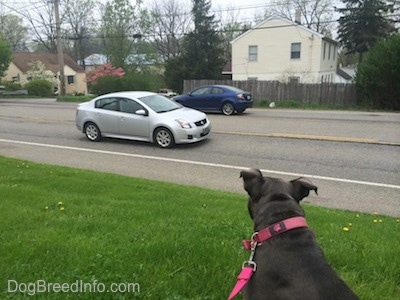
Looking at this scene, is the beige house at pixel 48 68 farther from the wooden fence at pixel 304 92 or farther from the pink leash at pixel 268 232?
the pink leash at pixel 268 232

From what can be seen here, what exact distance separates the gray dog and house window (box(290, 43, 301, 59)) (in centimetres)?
3651

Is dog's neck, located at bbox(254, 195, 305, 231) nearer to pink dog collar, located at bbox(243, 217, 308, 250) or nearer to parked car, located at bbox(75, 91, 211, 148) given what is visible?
pink dog collar, located at bbox(243, 217, 308, 250)

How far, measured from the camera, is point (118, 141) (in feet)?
41.2

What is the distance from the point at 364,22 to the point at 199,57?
20325mm

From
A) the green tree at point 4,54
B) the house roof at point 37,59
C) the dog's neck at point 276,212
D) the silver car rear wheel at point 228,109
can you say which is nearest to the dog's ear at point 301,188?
Result: the dog's neck at point 276,212

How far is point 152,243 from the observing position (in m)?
3.69

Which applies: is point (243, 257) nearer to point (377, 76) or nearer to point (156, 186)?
point (156, 186)

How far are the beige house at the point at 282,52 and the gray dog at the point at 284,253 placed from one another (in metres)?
34.6

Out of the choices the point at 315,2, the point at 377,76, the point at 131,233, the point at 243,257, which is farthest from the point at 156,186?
the point at 315,2

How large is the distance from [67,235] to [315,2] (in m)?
57.8

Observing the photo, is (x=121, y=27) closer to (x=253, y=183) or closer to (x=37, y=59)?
(x=37, y=59)

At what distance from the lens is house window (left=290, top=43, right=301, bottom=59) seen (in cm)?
3659

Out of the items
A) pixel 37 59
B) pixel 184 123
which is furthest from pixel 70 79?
pixel 184 123

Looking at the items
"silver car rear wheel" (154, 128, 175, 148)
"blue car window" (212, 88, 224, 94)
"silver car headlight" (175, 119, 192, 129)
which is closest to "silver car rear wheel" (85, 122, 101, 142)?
"silver car rear wheel" (154, 128, 175, 148)
